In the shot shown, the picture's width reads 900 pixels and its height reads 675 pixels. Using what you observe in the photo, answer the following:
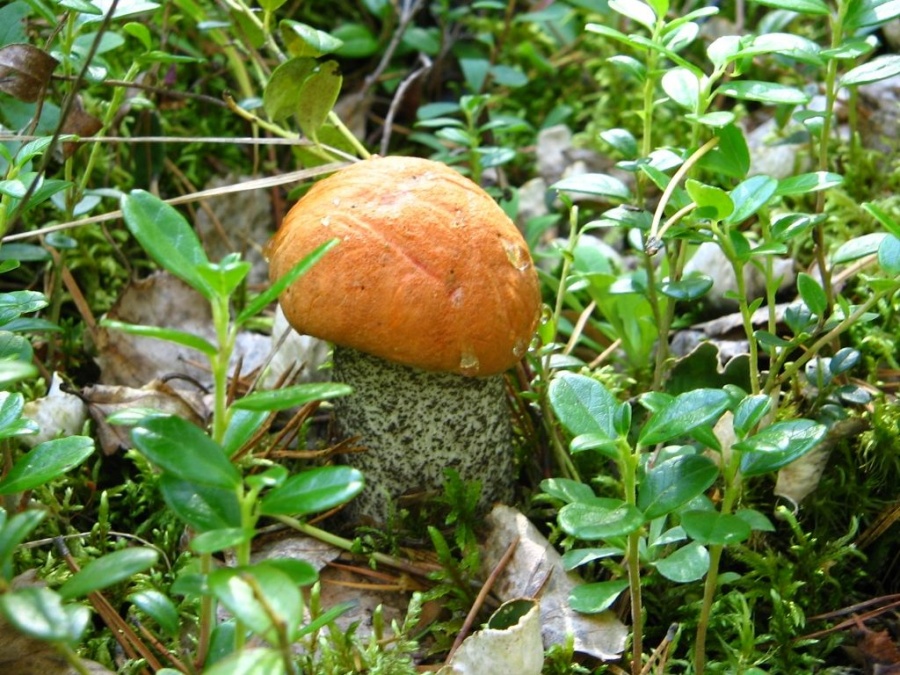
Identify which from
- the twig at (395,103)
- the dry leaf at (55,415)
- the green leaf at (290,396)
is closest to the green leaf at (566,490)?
the green leaf at (290,396)

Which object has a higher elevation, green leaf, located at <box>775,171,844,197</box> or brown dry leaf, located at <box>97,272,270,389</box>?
green leaf, located at <box>775,171,844,197</box>

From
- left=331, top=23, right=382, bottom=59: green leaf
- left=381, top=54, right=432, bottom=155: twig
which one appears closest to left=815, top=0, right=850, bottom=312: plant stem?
left=381, top=54, right=432, bottom=155: twig

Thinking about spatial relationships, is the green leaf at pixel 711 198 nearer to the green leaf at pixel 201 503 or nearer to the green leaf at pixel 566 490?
the green leaf at pixel 566 490

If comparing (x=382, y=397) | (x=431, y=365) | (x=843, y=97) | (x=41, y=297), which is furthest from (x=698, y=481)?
(x=843, y=97)

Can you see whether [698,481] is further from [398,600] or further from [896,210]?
[896,210]

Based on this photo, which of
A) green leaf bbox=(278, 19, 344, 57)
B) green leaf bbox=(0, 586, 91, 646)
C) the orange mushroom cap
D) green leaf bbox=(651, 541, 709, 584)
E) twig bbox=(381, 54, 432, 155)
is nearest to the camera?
green leaf bbox=(0, 586, 91, 646)

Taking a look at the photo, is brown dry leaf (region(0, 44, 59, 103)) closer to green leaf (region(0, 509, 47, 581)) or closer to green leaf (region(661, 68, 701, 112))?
green leaf (region(0, 509, 47, 581))

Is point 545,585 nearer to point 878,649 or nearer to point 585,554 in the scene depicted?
point 585,554
